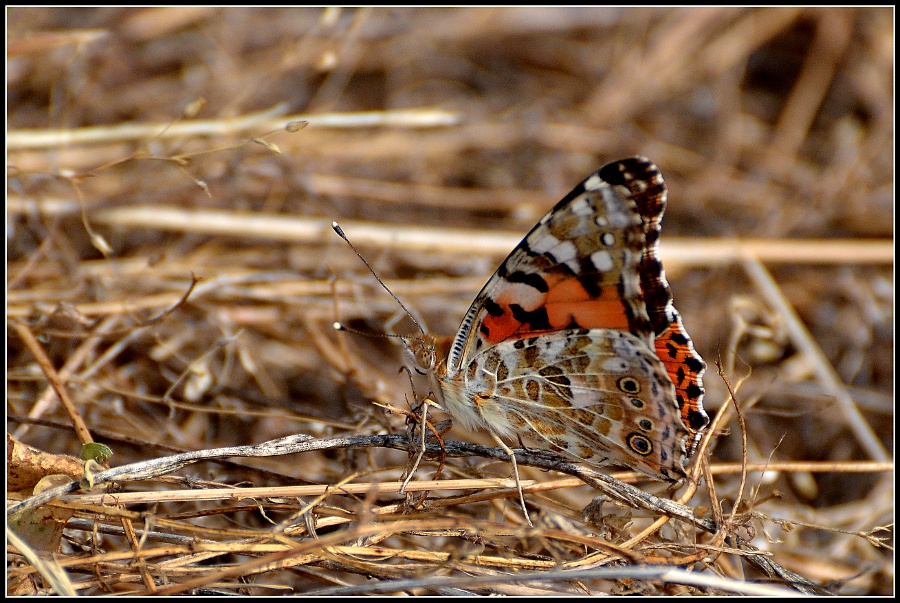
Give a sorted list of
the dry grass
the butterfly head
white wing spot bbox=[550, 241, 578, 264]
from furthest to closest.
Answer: the butterfly head, white wing spot bbox=[550, 241, 578, 264], the dry grass

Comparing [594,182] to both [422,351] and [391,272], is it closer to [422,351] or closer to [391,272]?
[422,351]

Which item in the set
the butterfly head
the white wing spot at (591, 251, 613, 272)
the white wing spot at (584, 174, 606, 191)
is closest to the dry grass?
the butterfly head

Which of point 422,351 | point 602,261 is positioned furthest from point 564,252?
point 422,351

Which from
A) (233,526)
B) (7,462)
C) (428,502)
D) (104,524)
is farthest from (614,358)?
(7,462)

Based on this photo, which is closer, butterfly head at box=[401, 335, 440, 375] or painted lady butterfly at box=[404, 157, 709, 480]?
Answer: painted lady butterfly at box=[404, 157, 709, 480]

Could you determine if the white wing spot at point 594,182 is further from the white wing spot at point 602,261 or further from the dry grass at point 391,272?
the dry grass at point 391,272

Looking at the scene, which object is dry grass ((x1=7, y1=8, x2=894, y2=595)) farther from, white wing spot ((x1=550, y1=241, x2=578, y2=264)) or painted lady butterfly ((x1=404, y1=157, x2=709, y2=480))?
white wing spot ((x1=550, y1=241, x2=578, y2=264))

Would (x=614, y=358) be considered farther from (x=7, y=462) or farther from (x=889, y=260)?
(x=889, y=260)
